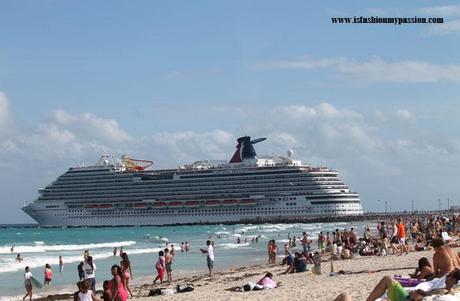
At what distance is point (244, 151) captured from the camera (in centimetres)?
9112

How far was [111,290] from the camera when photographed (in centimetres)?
1144

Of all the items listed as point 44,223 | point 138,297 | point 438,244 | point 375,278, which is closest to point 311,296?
point 375,278

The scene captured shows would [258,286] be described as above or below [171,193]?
below

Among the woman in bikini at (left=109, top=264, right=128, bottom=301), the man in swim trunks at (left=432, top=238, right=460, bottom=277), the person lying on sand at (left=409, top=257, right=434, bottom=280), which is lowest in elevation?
the woman in bikini at (left=109, top=264, right=128, bottom=301)

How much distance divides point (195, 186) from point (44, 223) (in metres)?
21.0

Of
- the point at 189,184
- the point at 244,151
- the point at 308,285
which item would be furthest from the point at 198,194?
the point at 308,285

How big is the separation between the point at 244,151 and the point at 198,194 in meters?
9.25

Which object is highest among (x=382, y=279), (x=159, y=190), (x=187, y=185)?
(x=187, y=185)

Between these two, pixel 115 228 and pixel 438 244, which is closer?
pixel 438 244

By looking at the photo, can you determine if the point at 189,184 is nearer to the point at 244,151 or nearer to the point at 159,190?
the point at 159,190

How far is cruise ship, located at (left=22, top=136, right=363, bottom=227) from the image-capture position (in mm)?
83625

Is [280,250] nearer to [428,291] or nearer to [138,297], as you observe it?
[138,297]

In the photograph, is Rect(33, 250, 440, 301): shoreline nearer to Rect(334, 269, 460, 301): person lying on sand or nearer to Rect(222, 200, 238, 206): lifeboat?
Rect(334, 269, 460, 301): person lying on sand

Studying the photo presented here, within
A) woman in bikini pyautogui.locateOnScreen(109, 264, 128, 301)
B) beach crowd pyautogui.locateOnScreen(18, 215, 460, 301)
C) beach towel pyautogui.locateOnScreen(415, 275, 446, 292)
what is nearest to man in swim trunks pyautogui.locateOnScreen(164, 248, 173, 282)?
beach crowd pyautogui.locateOnScreen(18, 215, 460, 301)
